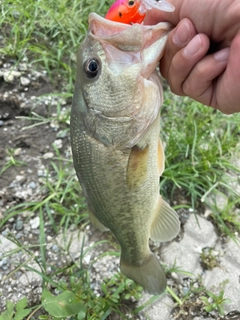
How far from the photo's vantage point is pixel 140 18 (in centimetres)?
155

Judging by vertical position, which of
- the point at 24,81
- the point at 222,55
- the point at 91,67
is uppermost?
the point at 222,55

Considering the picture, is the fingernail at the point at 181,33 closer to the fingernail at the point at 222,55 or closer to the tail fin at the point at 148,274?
the fingernail at the point at 222,55

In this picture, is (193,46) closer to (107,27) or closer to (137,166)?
(107,27)

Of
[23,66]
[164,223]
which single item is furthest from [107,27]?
[23,66]

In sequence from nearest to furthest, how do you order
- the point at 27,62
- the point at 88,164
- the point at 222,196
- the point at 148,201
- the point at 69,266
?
the point at 88,164 < the point at 148,201 < the point at 69,266 < the point at 222,196 < the point at 27,62

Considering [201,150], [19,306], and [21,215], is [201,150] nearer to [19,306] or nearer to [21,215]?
[21,215]

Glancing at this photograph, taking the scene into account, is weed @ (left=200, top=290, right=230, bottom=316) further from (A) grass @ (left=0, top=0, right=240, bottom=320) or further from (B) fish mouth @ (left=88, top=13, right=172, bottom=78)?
(B) fish mouth @ (left=88, top=13, right=172, bottom=78)

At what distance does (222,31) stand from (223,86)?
25cm

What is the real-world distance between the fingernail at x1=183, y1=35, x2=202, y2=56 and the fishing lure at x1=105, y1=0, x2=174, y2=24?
6.2 inches

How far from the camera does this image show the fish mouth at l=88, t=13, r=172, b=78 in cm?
146

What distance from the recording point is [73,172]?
295 centimetres

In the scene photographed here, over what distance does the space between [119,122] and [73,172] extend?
4.53 ft

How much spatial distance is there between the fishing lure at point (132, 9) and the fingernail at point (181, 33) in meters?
0.09

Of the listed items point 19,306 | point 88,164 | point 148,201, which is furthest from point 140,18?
point 19,306
